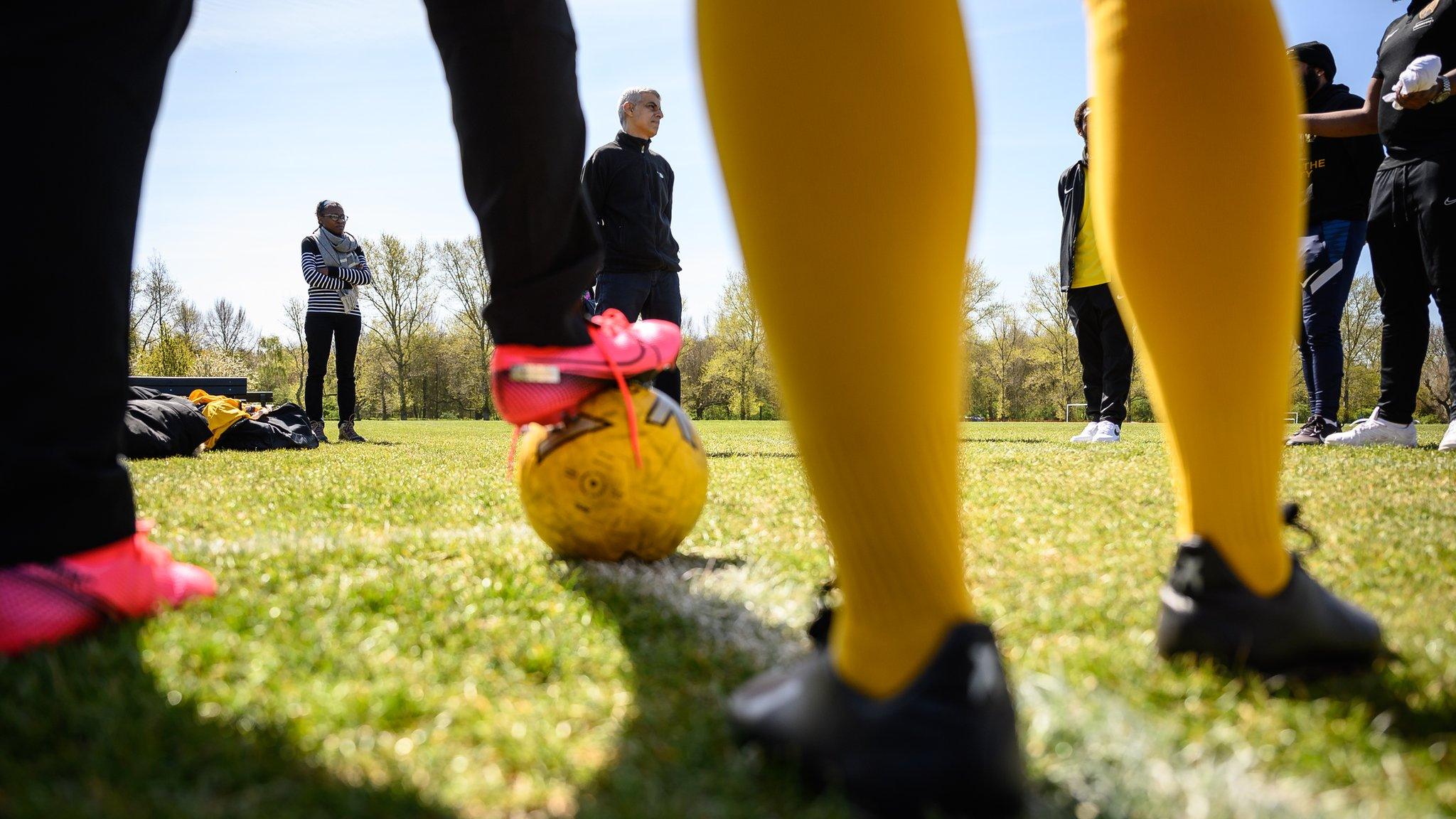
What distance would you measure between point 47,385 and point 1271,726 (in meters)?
1.69

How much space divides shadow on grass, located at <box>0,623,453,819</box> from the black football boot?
3.15 feet

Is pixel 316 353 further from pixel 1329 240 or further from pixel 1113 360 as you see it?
pixel 1329 240

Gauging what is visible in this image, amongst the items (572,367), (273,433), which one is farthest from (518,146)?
(273,433)

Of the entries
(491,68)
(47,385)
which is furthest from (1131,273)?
(47,385)

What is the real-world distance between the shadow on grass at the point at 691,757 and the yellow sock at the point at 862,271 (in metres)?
0.14

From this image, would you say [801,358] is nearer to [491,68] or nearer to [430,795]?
[430,795]

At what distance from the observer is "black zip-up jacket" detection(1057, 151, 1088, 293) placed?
7.88 metres

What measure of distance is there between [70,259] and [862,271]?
121 centimetres

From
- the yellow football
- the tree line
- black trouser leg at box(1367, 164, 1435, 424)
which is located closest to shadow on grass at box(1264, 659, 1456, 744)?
the yellow football

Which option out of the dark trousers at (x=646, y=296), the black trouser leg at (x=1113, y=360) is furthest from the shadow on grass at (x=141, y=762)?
the black trouser leg at (x=1113, y=360)

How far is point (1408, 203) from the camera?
16.6 ft

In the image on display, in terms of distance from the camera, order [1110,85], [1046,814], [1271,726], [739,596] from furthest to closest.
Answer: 1. [739,596]
2. [1110,85]
3. [1271,726]
4. [1046,814]

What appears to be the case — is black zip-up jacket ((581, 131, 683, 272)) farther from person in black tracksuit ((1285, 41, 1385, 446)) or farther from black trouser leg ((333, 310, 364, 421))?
person in black tracksuit ((1285, 41, 1385, 446))

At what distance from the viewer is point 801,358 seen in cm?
84
